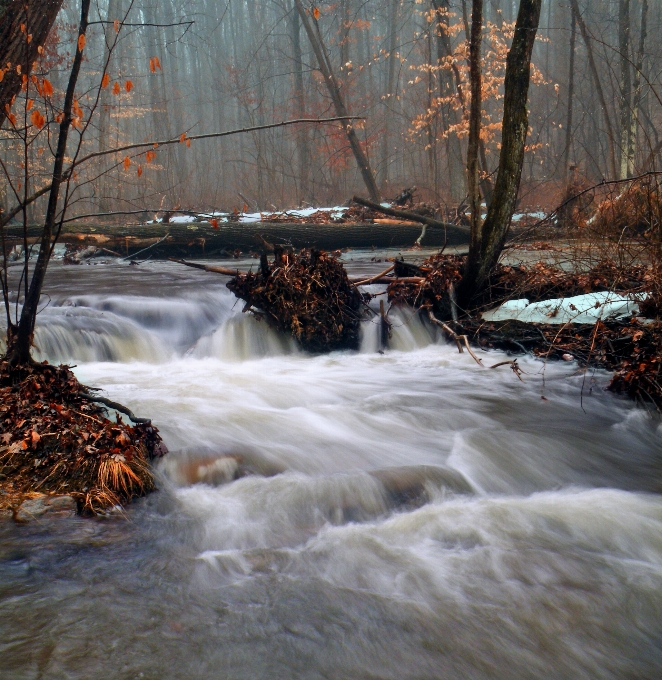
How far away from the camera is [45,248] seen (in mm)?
4496

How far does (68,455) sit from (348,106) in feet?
80.2

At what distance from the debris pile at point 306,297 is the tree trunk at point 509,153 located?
1.57 metres

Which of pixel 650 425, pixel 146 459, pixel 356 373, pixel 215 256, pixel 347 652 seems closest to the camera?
pixel 347 652

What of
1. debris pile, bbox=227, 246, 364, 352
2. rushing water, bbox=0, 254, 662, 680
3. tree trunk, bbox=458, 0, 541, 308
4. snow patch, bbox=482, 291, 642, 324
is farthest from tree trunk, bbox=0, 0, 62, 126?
snow patch, bbox=482, 291, 642, 324

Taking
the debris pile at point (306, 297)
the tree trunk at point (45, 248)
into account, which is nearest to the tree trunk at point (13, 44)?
the tree trunk at point (45, 248)

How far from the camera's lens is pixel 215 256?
14.1 m

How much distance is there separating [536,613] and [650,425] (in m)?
3.22

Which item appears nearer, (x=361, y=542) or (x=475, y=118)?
(x=361, y=542)

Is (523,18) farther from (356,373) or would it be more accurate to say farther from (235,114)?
(235,114)

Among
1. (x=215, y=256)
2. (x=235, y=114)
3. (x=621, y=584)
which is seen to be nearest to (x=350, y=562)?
(x=621, y=584)

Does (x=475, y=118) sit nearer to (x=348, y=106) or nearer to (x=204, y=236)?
(x=204, y=236)

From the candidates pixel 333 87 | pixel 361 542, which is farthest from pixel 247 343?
pixel 333 87

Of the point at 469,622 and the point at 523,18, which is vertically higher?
the point at 523,18

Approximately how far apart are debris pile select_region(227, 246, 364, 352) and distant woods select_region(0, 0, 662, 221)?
5.06ft
